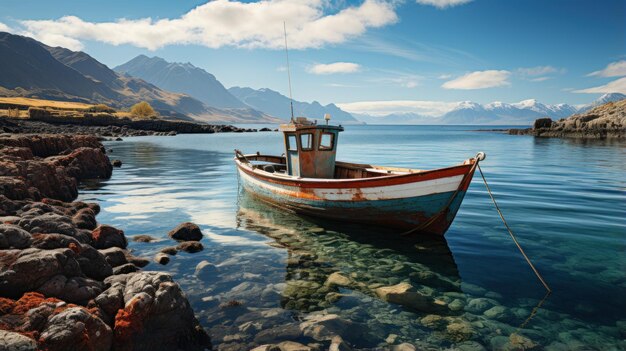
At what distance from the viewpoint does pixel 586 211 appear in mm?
17391

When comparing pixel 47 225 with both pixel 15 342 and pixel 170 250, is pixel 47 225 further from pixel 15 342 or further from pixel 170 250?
pixel 15 342

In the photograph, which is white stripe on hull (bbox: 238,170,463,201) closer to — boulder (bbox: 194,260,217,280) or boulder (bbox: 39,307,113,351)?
boulder (bbox: 194,260,217,280)

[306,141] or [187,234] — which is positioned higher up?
[306,141]

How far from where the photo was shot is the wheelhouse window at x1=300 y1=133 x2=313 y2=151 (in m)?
17.1

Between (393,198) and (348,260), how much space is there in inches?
114

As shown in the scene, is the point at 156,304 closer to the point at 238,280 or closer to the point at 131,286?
the point at 131,286

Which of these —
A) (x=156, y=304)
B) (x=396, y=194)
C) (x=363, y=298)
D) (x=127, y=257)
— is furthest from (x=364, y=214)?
(x=156, y=304)

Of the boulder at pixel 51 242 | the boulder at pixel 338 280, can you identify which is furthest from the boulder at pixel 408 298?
the boulder at pixel 51 242

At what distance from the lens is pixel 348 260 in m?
11.2

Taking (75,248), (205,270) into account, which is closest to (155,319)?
(75,248)

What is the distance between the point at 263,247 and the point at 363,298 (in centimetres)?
480

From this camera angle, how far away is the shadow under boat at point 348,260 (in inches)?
360

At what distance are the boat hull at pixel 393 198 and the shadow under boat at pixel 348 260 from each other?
58 centimetres

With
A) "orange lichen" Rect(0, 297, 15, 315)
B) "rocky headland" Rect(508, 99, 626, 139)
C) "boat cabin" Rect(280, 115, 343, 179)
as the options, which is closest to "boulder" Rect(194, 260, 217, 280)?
"orange lichen" Rect(0, 297, 15, 315)
